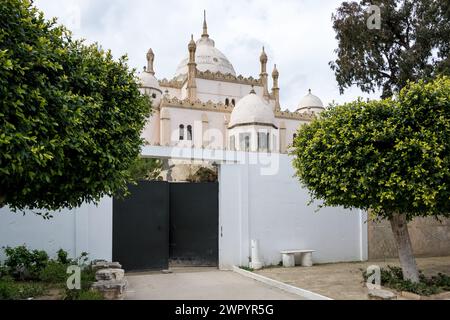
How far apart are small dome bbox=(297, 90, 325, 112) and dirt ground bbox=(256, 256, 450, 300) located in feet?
90.4

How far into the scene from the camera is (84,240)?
995 cm

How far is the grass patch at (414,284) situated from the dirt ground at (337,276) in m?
0.22

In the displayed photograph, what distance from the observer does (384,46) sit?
22.7 m

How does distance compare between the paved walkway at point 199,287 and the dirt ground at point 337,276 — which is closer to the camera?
the paved walkway at point 199,287

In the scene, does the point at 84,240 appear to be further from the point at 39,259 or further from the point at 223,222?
the point at 223,222

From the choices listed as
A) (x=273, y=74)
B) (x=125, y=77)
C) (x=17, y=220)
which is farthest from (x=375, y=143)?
(x=273, y=74)

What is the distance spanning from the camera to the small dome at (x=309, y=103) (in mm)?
39562

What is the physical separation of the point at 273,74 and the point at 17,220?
3644cm

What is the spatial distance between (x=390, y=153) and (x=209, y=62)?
1366 inches

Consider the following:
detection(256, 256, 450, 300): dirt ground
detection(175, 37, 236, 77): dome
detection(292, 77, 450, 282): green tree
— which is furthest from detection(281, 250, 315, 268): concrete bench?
detection(175, 37, 236, 77): dome

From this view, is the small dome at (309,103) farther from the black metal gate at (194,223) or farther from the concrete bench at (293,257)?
the black metal gate at (194,223)

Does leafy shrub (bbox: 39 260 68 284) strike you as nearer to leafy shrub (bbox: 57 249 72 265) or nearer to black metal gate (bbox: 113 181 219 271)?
leafy shrub (bbox: 57 249 72 265)

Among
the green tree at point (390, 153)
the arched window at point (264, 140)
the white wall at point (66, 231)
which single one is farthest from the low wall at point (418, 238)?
the arched window at point (264, 140)

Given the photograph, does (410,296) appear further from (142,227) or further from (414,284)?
(142,227)
